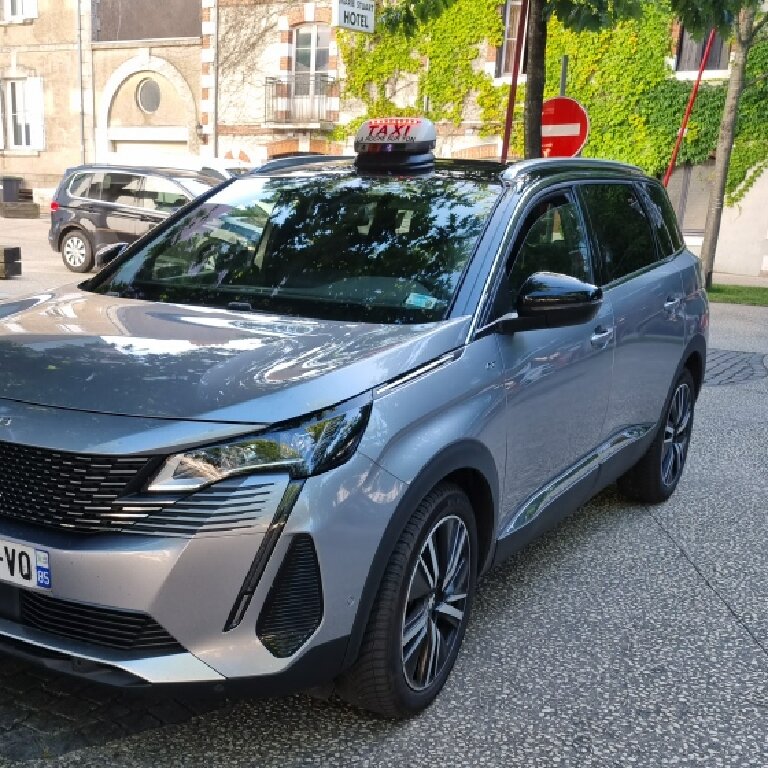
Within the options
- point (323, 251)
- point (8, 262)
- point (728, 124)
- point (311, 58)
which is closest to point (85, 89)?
point (311, 58)

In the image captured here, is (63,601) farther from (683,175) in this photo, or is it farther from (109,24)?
(109,24)

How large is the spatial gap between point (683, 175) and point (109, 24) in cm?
2076

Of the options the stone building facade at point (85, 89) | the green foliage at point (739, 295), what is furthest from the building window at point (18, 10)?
the green foliage at point (739, 295)

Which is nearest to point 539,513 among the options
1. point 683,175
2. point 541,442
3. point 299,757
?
point 541,442

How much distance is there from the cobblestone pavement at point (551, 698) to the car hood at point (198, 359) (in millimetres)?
750

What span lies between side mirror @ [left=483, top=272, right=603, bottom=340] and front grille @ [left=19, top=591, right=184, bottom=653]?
1.44 m

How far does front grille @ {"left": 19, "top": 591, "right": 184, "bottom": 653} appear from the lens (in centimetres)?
225

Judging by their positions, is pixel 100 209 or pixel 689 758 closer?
pixel 689 758

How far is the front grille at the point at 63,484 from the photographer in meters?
2.24

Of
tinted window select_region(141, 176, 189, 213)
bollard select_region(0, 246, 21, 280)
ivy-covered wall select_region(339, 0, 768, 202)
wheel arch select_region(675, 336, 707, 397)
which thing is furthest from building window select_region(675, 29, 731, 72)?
wheel arch select_region(675, 336, 707, 397)

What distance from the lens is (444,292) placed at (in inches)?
122

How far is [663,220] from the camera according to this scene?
512 centimetres

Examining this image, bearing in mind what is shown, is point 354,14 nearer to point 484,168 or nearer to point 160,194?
point 160,194

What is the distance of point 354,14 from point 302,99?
47.3ft
